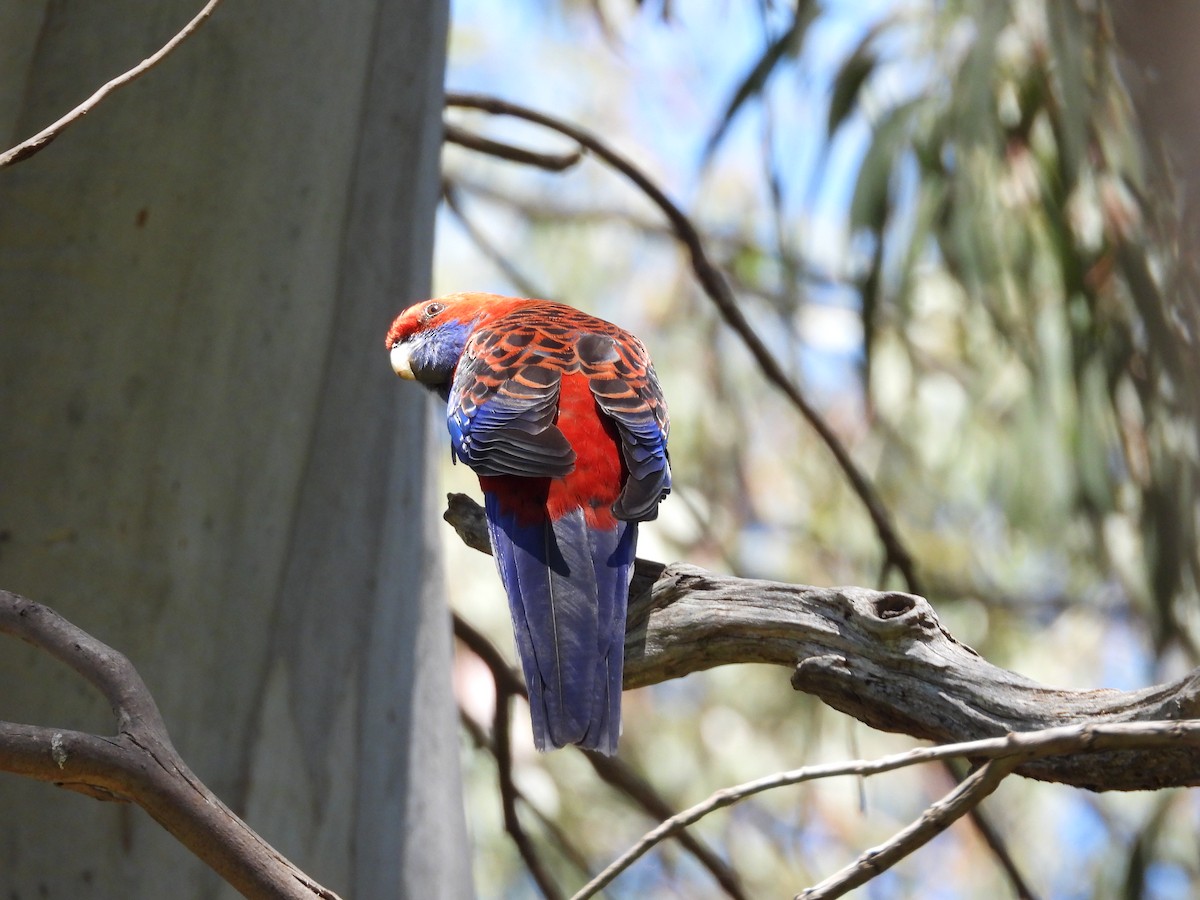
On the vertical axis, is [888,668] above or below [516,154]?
below

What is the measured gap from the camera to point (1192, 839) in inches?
178

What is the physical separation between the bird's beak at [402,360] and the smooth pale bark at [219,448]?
70 millimetres

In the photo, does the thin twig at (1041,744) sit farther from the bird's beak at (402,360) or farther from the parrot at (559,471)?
the bird's beak at (402,360)

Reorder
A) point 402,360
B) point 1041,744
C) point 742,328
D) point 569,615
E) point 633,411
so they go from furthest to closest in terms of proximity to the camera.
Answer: point 742,328 < point 402,360 < point 633,411 < point 569,615 < point 1041,744

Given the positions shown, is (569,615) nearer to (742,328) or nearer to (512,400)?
(512,400)

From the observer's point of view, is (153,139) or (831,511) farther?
(831,511)

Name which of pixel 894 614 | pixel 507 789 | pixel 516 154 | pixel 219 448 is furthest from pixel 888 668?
pixel 516 154

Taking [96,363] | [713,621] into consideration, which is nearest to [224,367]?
[96,363]

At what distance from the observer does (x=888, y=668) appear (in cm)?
138

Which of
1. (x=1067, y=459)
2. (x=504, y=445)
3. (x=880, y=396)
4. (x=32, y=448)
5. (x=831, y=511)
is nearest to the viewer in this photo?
(x=32, y=448)

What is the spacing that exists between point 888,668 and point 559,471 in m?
0.56

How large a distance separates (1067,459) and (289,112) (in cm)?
282

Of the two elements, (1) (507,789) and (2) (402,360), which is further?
(1) (507,789)

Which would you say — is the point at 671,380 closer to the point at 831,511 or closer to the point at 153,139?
the point at 831,511
